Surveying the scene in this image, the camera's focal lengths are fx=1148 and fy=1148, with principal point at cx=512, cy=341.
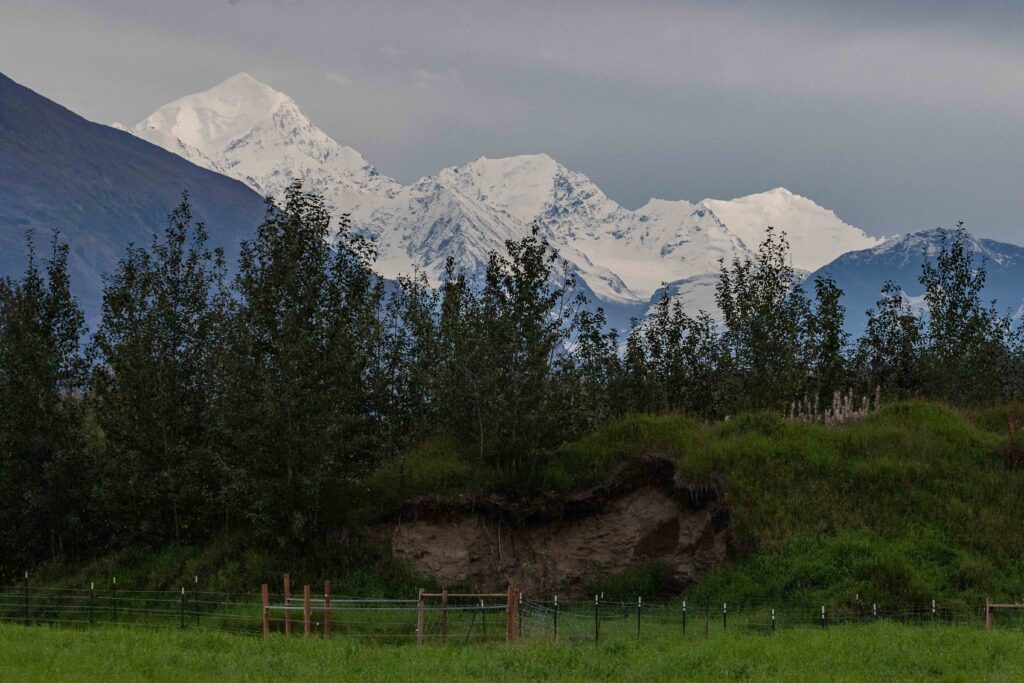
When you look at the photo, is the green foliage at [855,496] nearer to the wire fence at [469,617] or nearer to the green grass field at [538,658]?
the wire fence at [469,617]

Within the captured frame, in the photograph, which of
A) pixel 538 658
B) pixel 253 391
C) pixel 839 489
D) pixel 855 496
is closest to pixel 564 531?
pixel 839 489

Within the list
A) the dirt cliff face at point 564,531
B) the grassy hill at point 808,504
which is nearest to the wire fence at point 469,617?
the grassy hill at point 808,504

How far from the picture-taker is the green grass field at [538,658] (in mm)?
30188

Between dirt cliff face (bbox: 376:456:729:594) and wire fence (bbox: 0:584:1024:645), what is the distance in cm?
306

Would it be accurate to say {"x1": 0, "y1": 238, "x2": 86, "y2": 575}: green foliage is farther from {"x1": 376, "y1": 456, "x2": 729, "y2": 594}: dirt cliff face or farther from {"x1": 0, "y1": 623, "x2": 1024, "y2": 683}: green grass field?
{"x1": 0, "y1": 623, "x2": 1024, "y2": 683}: green grass field

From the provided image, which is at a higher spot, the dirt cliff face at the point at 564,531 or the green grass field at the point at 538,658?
the dirt cliff face at the point at 564,531

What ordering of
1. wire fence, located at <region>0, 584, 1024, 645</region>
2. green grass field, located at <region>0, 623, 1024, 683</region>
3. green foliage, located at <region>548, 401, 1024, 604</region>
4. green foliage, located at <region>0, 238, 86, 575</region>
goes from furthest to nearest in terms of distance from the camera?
green foliage, located at <region>0, 238, 86, 575</region>, green foliage, located at <region>548, 401, 1024, 604</region>, wire fence, located at <region>0, 584, 1024, 645</region>, green grass field, located at <region>0, 623, 1024, 683</region>

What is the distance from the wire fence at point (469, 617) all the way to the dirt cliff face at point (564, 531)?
3.06m

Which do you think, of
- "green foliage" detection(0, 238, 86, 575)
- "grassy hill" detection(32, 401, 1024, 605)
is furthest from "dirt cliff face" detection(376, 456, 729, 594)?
"green foliage" detection(0, 238, 86, 575)

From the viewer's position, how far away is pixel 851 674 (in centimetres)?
2972

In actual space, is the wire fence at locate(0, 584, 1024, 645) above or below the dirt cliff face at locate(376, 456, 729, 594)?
below

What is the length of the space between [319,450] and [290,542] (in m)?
4.34

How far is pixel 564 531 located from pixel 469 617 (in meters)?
11.1

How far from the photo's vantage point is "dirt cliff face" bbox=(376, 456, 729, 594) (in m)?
52.0
